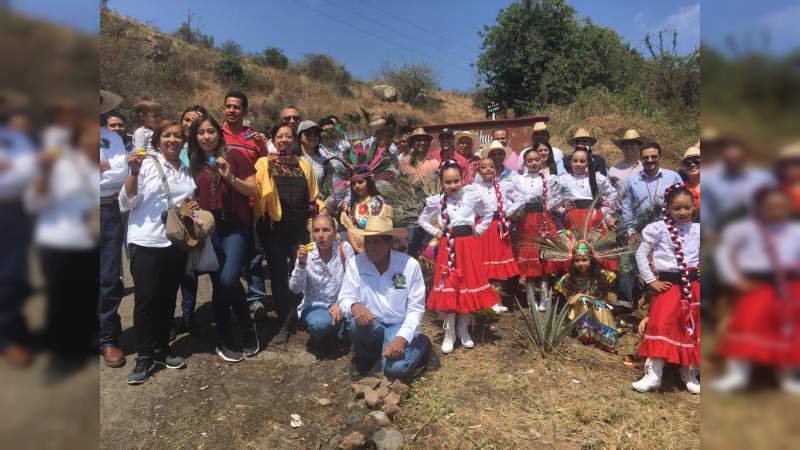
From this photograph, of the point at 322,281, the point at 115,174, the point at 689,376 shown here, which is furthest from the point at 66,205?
the point at 689,376

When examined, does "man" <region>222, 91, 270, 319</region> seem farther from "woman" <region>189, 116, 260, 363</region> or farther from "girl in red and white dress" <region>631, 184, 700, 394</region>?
"girl in red and white dress" <region>631, 184, 700, 394</region>

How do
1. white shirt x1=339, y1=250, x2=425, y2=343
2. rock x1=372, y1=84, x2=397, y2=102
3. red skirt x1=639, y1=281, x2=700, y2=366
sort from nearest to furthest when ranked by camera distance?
red skirt x1=639, y1=281, x2=700, y2=366, white shirt x1=339, y1=250, x2=425, y2=343, rock x1=372, y1=84, x2=397, y2=102

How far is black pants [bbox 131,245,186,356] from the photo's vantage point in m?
3.50

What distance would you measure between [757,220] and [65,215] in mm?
980

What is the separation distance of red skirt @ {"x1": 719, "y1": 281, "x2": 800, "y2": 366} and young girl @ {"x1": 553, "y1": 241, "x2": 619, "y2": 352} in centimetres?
382

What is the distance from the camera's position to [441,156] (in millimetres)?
6102

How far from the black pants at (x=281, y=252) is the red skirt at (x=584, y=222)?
2.80 metres

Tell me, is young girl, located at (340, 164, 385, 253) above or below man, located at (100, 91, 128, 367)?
above

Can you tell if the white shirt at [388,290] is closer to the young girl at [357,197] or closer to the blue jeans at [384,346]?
the blue jeans at [384,346]

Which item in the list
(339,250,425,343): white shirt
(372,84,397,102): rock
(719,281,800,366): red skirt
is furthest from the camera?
(372,84,397,102): rock

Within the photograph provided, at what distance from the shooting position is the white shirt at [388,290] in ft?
12.0

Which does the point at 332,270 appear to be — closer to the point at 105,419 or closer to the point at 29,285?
the point at 105,419

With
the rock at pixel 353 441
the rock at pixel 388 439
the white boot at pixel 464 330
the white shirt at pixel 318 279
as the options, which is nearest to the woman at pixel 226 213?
the white shirt at pixel 318 279

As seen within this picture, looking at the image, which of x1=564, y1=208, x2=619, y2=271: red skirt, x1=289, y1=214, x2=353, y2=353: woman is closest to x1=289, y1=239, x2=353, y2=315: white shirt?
x1=289, y1=214, x2=353, y2=353: woman
